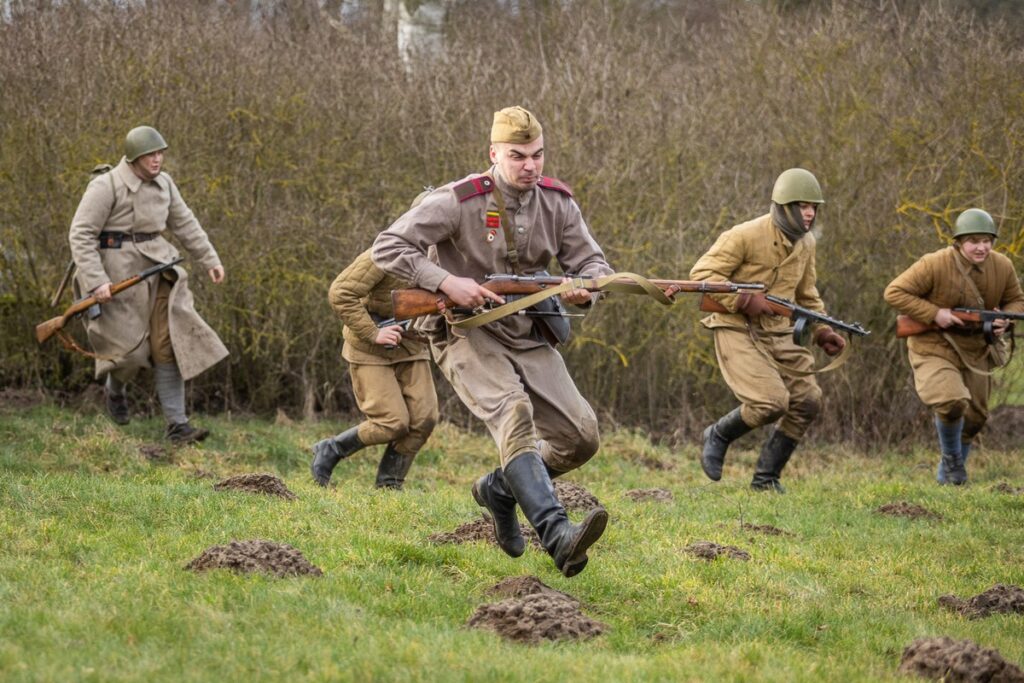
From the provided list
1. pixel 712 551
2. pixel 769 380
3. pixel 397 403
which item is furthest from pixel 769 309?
pixel 712 551

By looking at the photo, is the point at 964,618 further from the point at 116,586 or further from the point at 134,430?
the point at 134,430

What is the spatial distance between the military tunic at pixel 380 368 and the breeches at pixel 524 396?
7.61ft

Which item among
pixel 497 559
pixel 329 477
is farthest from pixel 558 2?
pixel 497 559

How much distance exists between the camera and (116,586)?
5605 mm

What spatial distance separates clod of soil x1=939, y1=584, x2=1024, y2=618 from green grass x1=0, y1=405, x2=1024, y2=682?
10 centimetres

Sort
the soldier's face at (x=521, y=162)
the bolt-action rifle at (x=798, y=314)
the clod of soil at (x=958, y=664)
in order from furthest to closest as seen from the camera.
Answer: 1. the bolt-action rifle at (x=798, y=314)
2. the soldier's face at (x=521, y=162)
3. the clod of soil at (x=958, y=664)

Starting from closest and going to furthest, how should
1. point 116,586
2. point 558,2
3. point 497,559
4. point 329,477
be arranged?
point 116,586 → point 497,559 → point 329,477 → point 558,2

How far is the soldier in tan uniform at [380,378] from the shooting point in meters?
8.80

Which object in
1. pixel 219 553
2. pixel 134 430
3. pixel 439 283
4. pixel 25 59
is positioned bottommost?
pixel 134 430

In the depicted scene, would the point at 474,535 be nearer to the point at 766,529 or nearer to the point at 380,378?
the point at 766,529

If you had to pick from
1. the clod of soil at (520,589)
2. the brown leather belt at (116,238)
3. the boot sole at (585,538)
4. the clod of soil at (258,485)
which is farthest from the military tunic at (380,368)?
the boot sole at (585,538)

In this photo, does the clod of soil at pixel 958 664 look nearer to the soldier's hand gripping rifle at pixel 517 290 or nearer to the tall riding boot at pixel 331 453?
the soldier's hand gripping rifle at pixel 517 290

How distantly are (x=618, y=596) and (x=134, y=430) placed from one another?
6.13 m

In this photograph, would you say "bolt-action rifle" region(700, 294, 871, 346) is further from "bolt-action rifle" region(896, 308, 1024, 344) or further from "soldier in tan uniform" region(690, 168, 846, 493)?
"bolt-action rifle" region(896, 308, 1024, 344)
